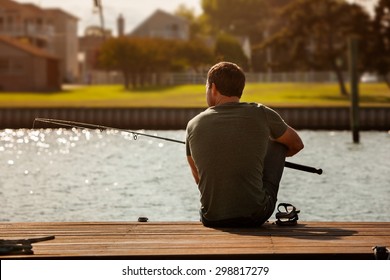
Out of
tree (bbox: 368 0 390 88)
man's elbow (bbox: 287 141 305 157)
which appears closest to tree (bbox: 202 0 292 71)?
tree (bbox: 368 0 390 88)

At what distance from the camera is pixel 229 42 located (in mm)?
70438

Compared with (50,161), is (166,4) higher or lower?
higher

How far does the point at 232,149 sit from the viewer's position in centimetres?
744

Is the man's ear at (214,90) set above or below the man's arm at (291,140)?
above

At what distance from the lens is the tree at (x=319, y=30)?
213 feet

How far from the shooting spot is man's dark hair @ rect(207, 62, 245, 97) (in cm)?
721

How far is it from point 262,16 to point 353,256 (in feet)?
360

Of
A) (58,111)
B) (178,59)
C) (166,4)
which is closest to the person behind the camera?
(58,111)

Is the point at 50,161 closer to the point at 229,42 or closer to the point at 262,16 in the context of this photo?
the point at 229,42

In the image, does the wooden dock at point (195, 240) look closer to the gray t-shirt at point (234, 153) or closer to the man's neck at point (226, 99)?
the gray t-shirt at point (234, 153)

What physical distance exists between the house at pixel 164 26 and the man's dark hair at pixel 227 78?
345ft

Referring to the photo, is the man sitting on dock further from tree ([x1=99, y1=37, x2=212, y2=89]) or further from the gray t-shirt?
tree ([x1=99, y1=37, x2=212, y2=89])

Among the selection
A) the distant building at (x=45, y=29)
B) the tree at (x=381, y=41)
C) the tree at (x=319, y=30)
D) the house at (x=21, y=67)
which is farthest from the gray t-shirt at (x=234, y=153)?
the distant building at (x=45, y=29)

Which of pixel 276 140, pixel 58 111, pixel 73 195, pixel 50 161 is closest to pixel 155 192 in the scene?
pixel 73 195
